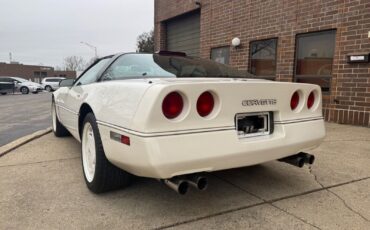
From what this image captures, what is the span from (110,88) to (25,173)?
1.64 m

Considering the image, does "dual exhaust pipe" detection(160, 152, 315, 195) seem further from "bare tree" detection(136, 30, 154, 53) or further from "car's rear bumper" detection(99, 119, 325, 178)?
"bare tree" detection(136, 30, 154, 53)

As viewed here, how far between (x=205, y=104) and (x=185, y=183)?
561 mm

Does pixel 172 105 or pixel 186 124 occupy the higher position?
pixel 172 105

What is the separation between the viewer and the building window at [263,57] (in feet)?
27.0

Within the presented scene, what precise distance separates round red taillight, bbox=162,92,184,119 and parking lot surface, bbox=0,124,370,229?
81cm

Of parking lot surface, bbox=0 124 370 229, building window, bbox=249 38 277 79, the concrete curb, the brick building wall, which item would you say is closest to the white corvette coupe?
parking lot surface, bbox=0 124 370 229

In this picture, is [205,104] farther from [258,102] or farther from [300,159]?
[300,159]

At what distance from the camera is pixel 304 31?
7242 mm

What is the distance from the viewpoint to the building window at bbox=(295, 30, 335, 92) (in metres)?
6.88

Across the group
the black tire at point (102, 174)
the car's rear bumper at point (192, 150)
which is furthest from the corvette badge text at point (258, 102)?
the black tire at point (102, 174)

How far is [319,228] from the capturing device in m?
2.24

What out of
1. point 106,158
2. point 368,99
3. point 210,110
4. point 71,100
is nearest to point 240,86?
point 210,110

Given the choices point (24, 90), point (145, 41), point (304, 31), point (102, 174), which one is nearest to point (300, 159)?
point (102, 174)

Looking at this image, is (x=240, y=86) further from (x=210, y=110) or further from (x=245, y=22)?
(x=245, y=22)
